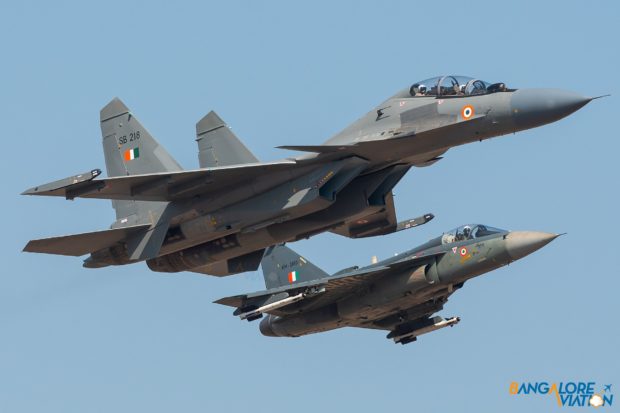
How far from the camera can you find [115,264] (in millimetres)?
32625

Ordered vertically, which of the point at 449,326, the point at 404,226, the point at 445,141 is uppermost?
the point at 445,141

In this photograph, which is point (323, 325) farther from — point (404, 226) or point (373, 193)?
point (373, 193)

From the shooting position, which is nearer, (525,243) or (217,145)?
(217,145)

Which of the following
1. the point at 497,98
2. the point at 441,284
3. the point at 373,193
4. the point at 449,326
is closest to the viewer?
the point at 497,98

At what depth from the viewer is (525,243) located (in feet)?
120

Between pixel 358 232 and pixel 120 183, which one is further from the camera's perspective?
pixel 358 232

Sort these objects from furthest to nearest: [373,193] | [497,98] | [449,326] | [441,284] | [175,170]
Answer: [449,326]
[441,284]
[175,170]
[373,193]
[497,98]

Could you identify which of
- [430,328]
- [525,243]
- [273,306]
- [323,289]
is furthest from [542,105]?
[430,328]

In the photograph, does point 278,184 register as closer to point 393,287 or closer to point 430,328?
point 393,287

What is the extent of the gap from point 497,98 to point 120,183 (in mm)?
8689

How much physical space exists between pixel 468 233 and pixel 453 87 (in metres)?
8.48

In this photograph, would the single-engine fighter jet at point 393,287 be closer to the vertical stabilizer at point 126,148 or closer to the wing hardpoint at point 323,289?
the wing hardpoint at point 323,289

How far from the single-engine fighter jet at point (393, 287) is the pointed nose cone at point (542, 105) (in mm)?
7870

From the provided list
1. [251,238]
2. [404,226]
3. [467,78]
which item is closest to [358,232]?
[404,226]
